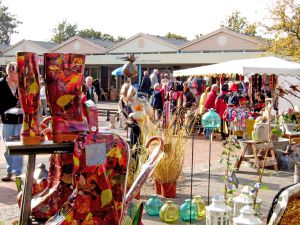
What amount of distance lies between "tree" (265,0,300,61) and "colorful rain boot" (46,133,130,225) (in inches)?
838

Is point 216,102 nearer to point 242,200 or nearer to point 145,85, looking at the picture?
point 145,85

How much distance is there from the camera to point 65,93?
252 centimetres

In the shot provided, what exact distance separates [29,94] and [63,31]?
Answer: 312 feet

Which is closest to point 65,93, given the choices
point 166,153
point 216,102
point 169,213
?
point 169,213

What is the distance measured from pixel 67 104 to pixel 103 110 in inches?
765

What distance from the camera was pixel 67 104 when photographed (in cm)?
254

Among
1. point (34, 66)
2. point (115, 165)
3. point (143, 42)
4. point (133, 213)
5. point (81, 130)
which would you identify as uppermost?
point (143, 42)

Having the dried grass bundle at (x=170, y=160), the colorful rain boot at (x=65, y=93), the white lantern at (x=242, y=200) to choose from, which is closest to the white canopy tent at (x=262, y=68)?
the dried grass bundle at (x=170, y=160)

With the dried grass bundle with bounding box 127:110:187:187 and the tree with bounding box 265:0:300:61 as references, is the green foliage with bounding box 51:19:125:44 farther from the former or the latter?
the dried grass bundle with bounding box 127:110:187:187

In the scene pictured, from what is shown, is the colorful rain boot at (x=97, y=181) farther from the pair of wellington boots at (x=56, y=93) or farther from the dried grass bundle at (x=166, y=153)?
the dried grass bundle at (x=166, y=153)

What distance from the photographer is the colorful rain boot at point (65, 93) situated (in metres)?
2.49

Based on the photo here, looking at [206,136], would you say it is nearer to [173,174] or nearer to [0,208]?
[173,174]

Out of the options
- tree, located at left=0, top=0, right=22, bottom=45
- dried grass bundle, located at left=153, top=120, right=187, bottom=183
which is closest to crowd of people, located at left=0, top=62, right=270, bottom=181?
dried grass bundle, located at left=153, top=120, right=187, bottom=183

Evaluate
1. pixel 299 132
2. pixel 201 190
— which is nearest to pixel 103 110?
pixel 299 132
